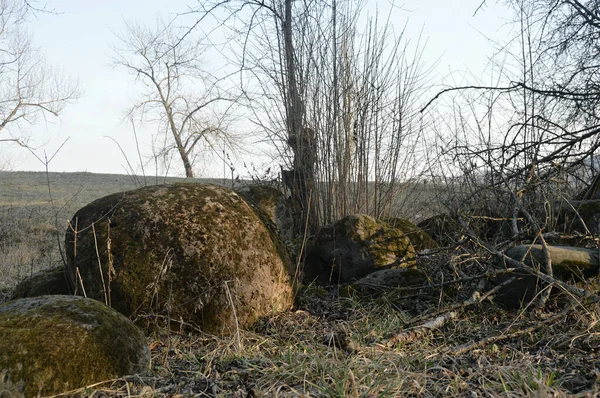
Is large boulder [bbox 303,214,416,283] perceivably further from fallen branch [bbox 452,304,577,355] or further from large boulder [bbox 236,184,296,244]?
fallen branch [bbox 452,304,577,355]

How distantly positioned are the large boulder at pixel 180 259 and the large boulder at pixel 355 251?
3.12ft

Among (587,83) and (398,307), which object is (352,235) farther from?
(587,83)

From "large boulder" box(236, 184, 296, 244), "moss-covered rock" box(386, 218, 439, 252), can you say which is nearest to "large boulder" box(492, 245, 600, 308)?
"moss-covered rock" box(386, 218, 439, 252)

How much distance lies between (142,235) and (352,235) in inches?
82.3

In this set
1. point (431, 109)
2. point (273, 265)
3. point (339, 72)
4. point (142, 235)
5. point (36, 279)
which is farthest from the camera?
→ point (431, 109)

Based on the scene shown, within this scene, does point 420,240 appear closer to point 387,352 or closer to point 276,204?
point 276,204

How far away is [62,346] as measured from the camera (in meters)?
2.65

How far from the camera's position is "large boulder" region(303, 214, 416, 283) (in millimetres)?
4949

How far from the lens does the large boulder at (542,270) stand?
3938mm

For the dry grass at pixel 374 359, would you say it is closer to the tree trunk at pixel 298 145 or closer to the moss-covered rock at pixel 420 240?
the moss-covered rock at pixel 420 240

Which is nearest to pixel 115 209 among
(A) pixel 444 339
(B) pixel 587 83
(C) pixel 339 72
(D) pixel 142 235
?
(D) pixel 142 235

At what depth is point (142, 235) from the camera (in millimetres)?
3791

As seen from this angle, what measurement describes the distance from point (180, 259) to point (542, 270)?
109 inches

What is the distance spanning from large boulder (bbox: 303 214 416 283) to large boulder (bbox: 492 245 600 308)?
3.66 ft
